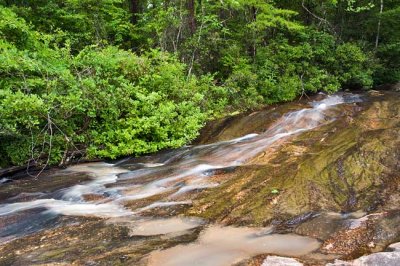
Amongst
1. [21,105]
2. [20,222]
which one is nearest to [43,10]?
[21,105]

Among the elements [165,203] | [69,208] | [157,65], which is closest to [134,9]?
[157,65]

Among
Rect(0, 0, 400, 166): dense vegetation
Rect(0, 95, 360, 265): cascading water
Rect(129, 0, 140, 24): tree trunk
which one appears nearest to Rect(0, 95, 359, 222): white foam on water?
Rect(0, 95, 360, 265): cascading water

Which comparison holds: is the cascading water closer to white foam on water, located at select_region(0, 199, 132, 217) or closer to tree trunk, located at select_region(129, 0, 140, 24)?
white foam on water, located at select_region(0, 199, 132, 217)

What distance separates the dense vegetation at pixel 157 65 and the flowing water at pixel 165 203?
Result: 87 cm

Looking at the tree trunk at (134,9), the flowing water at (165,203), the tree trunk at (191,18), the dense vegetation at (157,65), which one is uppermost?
the tree trunk at (134,9)

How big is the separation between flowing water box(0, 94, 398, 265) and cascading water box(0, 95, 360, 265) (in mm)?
10

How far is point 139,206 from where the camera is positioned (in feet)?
19.2

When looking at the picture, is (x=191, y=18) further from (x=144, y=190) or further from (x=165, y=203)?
(x=165, y=203)

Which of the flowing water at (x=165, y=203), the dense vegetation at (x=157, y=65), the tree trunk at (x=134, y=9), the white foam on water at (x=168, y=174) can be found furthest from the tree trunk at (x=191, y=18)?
the flowing water at (x=165, y=203)

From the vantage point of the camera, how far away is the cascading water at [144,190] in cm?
525

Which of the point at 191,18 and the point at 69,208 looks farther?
the point at 191,18

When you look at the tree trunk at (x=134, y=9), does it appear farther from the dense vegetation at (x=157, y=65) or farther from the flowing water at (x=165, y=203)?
the flowing water at (x=165, y=203)

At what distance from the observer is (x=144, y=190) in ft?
21.7

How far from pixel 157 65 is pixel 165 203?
6684 mm
